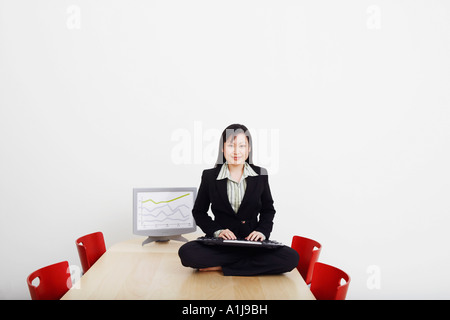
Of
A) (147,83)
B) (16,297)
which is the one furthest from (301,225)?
(16,297)

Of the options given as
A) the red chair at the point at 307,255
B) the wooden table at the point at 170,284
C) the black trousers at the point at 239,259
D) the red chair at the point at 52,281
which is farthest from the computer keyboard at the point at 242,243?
the red chair at the point at 52,281

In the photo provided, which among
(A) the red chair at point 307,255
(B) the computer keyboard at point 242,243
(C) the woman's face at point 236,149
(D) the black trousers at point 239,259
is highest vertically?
(C) the woman's face at point 236,149

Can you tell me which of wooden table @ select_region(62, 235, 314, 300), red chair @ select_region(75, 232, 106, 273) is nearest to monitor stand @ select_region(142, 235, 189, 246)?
red chair @ select_region(75, 232, 106, 273)

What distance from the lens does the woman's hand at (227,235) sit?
191cm

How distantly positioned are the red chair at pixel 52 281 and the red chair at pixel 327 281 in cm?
110

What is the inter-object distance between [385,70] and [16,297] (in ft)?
11.7

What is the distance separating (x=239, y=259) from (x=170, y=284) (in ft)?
1.17

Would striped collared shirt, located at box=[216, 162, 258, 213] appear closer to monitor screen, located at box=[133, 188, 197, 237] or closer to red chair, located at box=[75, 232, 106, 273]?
monitor screen, located at box=[133, 188, 197, 237]

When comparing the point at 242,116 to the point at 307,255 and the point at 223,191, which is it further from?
the point at 307,255

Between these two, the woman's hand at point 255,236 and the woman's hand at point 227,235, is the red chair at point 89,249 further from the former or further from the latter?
the woman's hand at point 255,236

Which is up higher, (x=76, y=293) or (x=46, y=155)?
(x=46, y=155)

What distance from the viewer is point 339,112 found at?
3.07m

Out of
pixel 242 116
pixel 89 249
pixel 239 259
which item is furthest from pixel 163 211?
pixel 242 116
